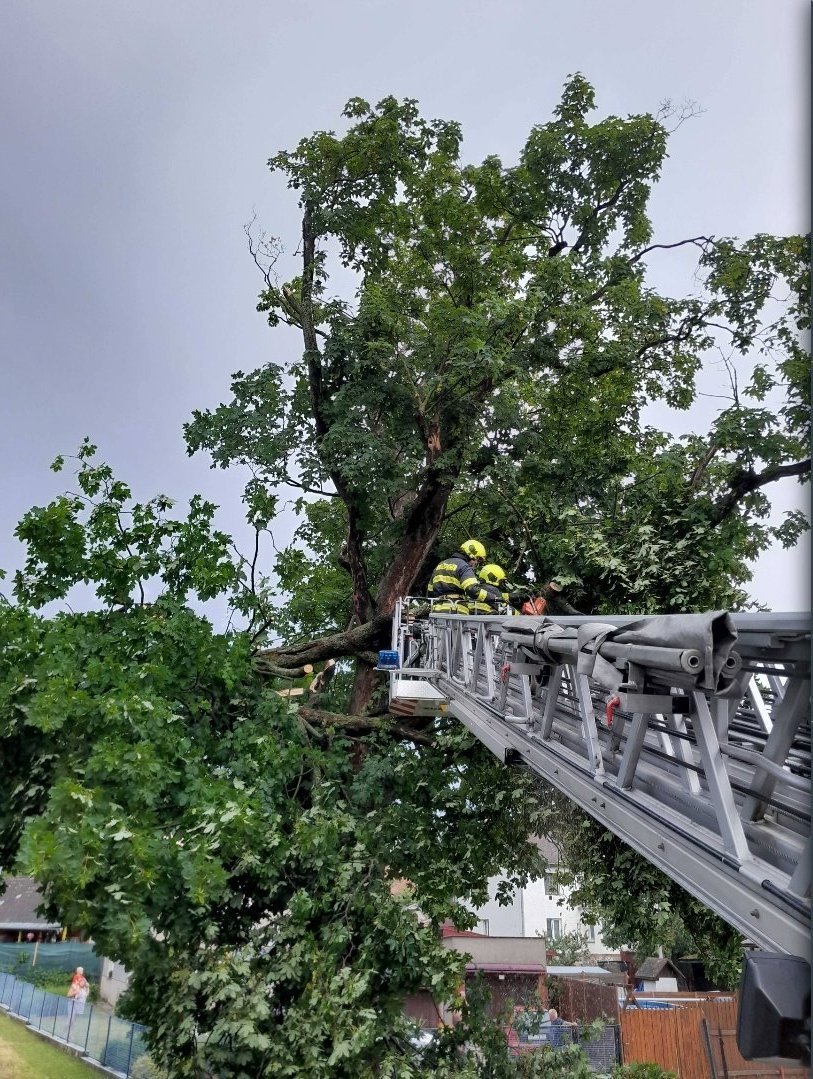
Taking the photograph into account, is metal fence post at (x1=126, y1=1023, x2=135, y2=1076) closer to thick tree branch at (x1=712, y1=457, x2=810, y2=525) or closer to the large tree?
the large tree

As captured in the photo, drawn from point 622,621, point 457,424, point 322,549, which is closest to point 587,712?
point 622,621

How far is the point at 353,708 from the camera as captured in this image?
11945 millimetres

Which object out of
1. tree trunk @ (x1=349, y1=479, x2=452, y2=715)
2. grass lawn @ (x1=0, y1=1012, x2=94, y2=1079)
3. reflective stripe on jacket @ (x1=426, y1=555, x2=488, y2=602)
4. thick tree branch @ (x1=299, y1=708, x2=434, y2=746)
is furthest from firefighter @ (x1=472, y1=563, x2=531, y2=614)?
grass lawn @ (x1=0, y1=1012, x2=94, y2=1079)

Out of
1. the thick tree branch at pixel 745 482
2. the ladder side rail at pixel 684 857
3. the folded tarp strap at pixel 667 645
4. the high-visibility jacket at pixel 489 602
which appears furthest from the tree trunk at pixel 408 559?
the folded tarp strap at pixel 667 645

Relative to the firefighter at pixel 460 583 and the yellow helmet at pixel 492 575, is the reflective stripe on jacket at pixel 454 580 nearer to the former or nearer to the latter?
the firefighter at pixel 460 583

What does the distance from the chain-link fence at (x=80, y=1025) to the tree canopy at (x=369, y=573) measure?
622 cm

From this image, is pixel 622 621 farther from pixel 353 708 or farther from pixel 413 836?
pixel 353 708

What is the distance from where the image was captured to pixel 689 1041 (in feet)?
50.1

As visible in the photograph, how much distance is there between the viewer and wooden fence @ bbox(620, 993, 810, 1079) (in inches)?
580

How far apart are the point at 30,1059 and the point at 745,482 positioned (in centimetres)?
1671

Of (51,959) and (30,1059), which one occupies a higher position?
(51,959)

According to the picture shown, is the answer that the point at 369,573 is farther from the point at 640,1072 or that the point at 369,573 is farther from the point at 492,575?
the point at 640,1072

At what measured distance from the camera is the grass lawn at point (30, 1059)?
14.8m

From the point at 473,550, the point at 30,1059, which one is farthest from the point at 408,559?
the point at 30,1059
